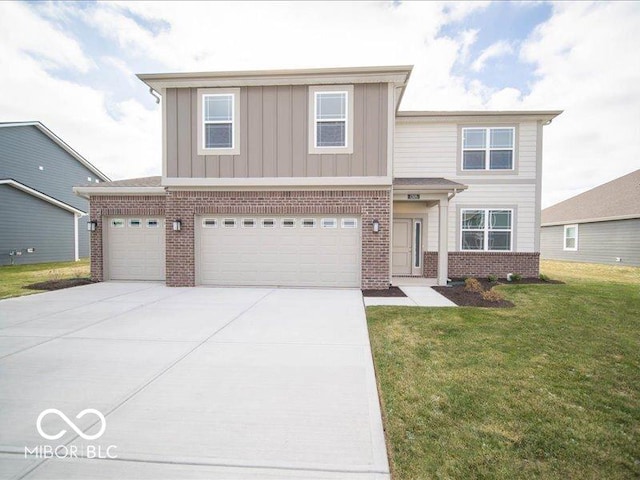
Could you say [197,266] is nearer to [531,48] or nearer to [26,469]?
[26,469]

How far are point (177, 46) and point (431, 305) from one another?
45.4ft

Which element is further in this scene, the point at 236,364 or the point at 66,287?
the point at 66,287

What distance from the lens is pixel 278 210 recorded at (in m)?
9.47

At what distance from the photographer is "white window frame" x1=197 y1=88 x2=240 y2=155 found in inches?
369

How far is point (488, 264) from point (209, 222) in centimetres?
999

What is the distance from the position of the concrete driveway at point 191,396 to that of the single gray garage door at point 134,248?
4.34 meters

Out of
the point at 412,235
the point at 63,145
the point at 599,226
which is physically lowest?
the point at 412,235

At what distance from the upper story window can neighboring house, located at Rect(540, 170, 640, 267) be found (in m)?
16.3

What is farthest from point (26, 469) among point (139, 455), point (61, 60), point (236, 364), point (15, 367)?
point (61, 60)

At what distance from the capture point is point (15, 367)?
3.95 m

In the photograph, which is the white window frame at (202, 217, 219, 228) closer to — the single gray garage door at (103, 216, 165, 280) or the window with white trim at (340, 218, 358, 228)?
the single gray garage door at (103, 216, 165, 280)

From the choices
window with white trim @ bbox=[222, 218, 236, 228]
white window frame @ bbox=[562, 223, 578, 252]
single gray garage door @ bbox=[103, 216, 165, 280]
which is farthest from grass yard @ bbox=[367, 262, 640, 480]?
white window frame @ bbox=[562, 223, 578, 252]

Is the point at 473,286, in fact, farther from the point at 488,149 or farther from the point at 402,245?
the point at 488,149

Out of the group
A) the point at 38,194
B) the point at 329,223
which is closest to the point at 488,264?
the point at 329,223
